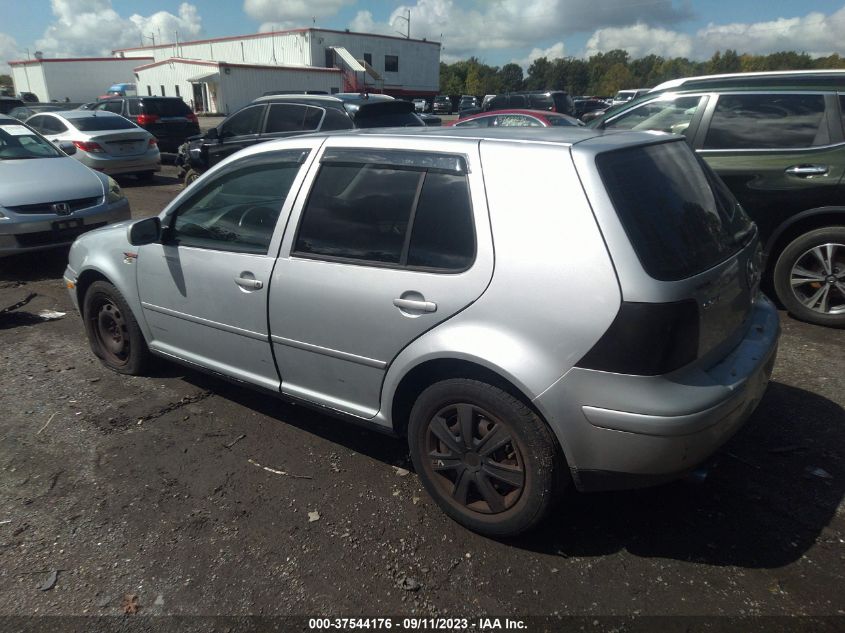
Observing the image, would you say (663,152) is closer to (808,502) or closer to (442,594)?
(808,502)

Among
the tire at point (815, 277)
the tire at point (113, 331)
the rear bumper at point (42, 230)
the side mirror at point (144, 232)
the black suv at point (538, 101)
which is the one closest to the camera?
the side mirror at point (144, 232)

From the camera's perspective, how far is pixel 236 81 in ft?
149

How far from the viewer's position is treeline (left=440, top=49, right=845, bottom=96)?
87.8 meters

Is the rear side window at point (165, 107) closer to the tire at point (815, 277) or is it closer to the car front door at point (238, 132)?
the car front door at point (238, 132)

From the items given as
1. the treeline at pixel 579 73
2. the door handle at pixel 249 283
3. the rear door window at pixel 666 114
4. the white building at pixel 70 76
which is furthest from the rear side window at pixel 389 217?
the treeline at pixel 579 73

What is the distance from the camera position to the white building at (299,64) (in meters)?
46.0

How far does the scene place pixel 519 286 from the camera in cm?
251

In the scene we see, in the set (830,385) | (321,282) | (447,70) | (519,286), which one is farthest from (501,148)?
(447,70)

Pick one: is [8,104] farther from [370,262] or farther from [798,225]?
[798,225]

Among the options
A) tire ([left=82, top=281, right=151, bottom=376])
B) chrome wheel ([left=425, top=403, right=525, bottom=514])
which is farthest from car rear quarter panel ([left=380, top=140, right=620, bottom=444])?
tire ([left=82, top=281, right=151, bottom=376])

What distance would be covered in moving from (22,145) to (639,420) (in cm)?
853

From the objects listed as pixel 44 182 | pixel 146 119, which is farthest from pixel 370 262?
pixel 146 119

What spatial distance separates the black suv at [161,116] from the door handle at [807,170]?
16.1 metres

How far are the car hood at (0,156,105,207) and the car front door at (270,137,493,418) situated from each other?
16.9 ft
